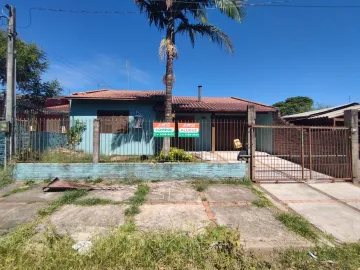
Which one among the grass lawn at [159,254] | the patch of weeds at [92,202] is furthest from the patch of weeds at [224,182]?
the grass lawn at [159,254]

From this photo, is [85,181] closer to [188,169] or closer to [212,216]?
[188,169]

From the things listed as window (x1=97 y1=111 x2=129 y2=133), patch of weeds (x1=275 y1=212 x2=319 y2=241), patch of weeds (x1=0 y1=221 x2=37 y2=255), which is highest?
window (x1=97 y1=111 x2=129 y2=133)

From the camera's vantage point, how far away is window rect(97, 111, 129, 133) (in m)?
11.9

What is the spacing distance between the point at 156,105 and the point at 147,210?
26.5 feet

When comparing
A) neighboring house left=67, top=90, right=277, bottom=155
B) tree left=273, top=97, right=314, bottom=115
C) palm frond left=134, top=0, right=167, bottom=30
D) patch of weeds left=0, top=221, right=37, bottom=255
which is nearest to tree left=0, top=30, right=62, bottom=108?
neighboring house left=67, top=90, right=277, bottom=155

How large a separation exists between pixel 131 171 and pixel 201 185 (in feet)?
7.42

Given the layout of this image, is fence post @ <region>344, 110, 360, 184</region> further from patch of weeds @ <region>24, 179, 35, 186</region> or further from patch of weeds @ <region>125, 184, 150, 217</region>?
patch of weeds @ <region>24, 179, 35, 186</region>

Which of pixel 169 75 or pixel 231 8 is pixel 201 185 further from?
pixel 231 8

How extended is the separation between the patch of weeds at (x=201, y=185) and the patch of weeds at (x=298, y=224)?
7.43 feet

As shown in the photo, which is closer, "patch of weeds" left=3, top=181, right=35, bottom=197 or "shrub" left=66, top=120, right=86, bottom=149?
"patch of weeds" left=3, top=181, right=35, bottom=197

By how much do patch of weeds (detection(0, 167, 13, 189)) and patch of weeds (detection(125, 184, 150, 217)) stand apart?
404 cm

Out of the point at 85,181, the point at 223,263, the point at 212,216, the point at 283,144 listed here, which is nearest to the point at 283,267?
the point at 223,263

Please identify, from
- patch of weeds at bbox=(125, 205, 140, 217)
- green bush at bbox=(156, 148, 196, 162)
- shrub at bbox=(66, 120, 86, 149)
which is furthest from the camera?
shrub at bbox=(66, 120, 86, 149)

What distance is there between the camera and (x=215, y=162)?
7484mm
